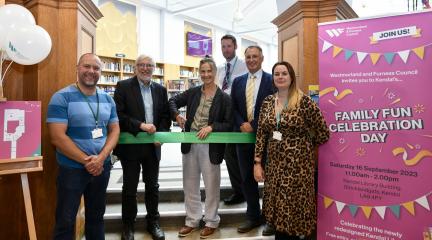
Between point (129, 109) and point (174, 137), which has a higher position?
point (129, 109)

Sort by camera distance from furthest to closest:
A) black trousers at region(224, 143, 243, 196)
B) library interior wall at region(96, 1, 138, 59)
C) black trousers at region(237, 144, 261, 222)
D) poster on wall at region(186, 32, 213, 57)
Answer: poster on wall at region(186, 32, 213, 57) < library interior wall at region(96, 1, 138, 59) < black trousers at region(224, 143, 243, 196) < black trousers at region(237, 144, 261, 222)

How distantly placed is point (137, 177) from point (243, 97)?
45.8 inches

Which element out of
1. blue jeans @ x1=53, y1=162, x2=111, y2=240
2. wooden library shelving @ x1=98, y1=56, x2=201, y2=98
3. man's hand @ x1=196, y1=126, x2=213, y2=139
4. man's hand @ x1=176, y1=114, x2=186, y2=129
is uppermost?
wooden library shelving @ x1=98, y1=56, x2=201, y2=98

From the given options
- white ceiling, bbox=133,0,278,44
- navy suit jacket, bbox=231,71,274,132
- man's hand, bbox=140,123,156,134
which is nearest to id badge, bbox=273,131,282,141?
navy suit jacket, bbox=231,71,274,132

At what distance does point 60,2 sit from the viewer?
2457 mm

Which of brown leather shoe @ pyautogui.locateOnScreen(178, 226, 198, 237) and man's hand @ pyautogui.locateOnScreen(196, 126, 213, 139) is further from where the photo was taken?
brown leather shoe @ pyautogui.locateOnScreen(178, 226, 198, 237)

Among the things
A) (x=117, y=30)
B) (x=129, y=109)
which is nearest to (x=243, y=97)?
(x=129, y=109)

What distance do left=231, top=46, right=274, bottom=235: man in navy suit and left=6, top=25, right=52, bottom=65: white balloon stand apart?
62.8 inches

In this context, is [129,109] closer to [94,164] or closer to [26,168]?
[94,164]

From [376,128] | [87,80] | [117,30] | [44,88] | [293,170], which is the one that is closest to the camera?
[87,80]

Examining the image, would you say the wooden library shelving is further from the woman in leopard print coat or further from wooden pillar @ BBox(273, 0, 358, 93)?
the woman in leopard print coat

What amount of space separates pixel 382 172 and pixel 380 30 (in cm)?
108

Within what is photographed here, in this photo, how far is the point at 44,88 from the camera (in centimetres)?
246

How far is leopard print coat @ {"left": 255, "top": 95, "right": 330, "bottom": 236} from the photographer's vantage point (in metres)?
2.23
